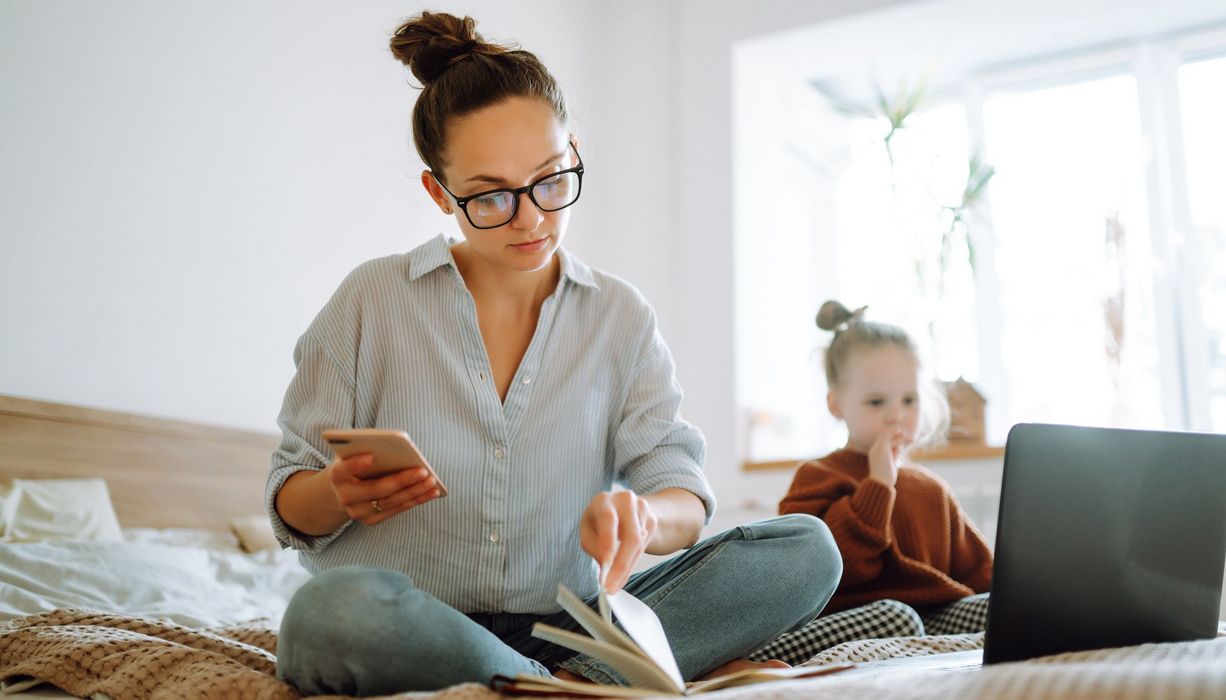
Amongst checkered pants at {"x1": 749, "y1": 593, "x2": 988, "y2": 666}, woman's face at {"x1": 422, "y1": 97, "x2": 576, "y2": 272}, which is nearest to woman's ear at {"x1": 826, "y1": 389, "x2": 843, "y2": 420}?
checkered pants at {"x1": 749, "y1": 593, "x2": 988, "y2": 666}

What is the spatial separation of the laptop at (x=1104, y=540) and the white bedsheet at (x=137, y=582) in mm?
1196

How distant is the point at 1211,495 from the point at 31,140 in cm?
211

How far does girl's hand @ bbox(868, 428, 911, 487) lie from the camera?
5.96ft

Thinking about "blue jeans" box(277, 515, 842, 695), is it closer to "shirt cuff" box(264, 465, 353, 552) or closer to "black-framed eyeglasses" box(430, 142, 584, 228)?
"shirt cuff" box(264, 465, 353, 552)

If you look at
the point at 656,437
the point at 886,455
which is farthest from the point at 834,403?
the point at 656,437

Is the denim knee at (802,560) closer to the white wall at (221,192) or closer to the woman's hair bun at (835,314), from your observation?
the woman's hair bun at (835,314)

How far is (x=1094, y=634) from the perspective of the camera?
974 millimetres

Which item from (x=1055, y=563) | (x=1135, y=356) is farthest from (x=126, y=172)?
(x=1135, y=356)

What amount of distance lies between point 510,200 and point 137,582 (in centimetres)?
96

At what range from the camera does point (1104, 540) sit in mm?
968

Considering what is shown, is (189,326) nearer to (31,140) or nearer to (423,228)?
(31,140)

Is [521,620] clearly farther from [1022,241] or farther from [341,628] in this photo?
[1022,241]

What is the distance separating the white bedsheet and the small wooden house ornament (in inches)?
76.3

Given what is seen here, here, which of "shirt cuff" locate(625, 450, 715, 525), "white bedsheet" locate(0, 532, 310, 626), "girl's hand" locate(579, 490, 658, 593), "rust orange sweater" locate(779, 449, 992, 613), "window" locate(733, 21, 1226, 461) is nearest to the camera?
"girl's hand" locate(579, 490, 658, 593)
